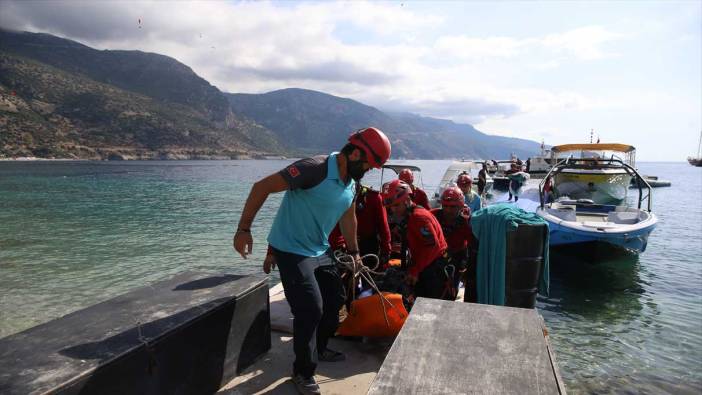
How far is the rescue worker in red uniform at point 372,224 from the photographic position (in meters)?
5.09

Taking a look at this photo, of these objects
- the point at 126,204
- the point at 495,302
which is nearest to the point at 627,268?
the point at 495,302

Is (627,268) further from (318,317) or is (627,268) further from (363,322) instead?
(318,317)

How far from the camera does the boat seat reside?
12305mm

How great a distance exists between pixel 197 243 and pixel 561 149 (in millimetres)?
19483

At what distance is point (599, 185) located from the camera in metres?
17.6

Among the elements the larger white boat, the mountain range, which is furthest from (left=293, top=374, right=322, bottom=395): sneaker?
the mountain range

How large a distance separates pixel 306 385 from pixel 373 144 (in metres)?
1.96

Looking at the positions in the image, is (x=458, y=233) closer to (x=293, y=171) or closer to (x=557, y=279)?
(x=293, y=171)

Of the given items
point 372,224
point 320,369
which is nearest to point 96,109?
point 372,224

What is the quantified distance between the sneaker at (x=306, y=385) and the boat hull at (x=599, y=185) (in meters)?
17.6

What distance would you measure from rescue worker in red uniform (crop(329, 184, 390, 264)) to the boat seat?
10515 millimetres

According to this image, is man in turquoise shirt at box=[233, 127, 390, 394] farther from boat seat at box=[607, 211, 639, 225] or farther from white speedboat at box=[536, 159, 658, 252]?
boat seat at box=[607, 211, 639, 225]

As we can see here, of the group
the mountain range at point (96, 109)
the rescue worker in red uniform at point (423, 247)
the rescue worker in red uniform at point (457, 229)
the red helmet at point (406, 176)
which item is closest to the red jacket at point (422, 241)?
the rescue worker in red uniform at point (423, 247)

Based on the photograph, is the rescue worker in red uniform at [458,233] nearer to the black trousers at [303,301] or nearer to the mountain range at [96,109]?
the black trousers at [303,301]
